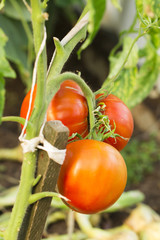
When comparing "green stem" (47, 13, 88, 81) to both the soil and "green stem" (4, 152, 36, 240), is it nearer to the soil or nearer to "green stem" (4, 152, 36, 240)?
"green stem" (4, 152, 36, 240)

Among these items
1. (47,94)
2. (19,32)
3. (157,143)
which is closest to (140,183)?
(157,143)

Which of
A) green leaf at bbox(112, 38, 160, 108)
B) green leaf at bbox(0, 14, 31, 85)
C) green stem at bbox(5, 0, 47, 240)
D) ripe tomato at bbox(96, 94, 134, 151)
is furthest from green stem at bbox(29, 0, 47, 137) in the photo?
green leaf at bbox(0, 14, 31, 85)

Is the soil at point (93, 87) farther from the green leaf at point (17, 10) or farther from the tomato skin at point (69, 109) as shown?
the tomato skin at point (69, 109)

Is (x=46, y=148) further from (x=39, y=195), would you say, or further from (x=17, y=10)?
(x=17, y=10)

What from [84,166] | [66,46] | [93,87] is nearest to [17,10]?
[93,87]

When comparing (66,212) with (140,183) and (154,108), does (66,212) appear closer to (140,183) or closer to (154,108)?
(140,183)

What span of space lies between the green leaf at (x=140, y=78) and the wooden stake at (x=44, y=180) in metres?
0.45

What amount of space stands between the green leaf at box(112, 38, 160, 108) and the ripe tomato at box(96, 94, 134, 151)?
0.35 meters

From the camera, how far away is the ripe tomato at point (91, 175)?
43 centimetres

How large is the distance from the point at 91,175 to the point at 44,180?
0.07 m

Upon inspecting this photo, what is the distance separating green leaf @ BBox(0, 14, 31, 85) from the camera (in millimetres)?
1322

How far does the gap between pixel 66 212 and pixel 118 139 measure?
83cm

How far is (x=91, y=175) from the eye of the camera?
1.42ft

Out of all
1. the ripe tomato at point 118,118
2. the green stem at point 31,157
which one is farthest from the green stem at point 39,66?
the ripe tomato at point 118,118
